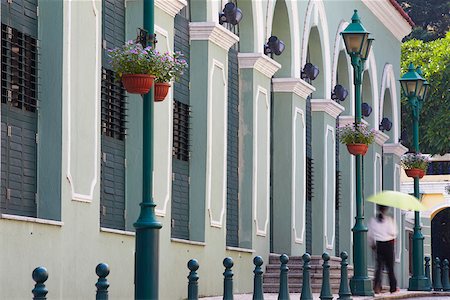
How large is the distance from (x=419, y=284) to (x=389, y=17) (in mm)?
9088

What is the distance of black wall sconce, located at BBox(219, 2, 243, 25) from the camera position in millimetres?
23312

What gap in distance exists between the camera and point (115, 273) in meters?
17.6

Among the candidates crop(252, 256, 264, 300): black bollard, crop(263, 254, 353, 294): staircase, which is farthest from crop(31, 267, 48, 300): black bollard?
crop(263, 254, 353, 294): staircase

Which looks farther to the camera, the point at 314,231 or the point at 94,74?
the point at 314,231

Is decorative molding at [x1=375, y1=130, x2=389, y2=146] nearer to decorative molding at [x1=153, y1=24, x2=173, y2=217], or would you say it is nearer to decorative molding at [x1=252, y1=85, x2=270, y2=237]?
decorative molding at [x1=252, y1=85, x2=270, y2=237]

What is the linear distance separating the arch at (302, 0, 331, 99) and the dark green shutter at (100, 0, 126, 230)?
10501 millimetres

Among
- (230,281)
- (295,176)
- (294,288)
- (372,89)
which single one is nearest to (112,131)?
(230,281)

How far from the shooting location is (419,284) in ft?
106

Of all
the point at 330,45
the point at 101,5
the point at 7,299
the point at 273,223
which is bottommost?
the point at 7,299

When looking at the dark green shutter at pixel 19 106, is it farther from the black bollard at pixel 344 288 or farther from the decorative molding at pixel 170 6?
the black bollard at pixel 344 288

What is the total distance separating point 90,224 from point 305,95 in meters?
12.4

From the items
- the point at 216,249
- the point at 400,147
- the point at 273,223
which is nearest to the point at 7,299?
the point at 216,249

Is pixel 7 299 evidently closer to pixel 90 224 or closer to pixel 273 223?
pixel 90 224

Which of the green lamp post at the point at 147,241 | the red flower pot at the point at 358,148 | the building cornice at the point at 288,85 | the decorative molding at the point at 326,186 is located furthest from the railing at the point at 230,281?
the decorative molding at the point at 326,186
